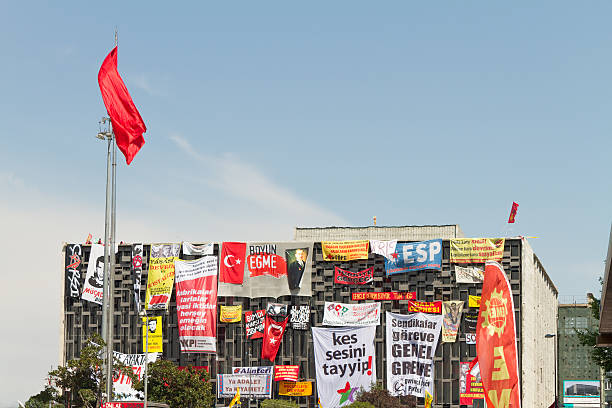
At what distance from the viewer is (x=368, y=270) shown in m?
112

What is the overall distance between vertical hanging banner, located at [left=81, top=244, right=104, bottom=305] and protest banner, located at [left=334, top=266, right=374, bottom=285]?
2811cm

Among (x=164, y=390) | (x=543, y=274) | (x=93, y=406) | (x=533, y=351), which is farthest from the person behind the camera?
(x=543, y=274)

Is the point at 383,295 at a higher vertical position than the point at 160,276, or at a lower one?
lower

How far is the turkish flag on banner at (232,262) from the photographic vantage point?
376 ft

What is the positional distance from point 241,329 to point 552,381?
57.4 m

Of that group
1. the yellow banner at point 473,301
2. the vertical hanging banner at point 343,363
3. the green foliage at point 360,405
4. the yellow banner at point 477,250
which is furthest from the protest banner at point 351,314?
the green foliage at point 360,405

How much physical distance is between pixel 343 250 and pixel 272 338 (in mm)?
12674

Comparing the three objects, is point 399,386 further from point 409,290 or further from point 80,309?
point 80,309

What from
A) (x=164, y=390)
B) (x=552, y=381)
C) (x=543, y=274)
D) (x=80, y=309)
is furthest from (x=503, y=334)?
(x=552, y=381)

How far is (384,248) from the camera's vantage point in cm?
11175

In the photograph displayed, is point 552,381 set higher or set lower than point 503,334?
lower

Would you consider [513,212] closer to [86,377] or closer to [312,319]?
[312,319]

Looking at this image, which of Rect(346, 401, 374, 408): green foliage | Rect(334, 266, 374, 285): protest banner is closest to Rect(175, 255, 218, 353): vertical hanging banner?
Rect(334, 266, 374, 285): protest banner

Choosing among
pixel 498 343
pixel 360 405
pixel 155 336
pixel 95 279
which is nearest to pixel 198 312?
pixel 155 336
